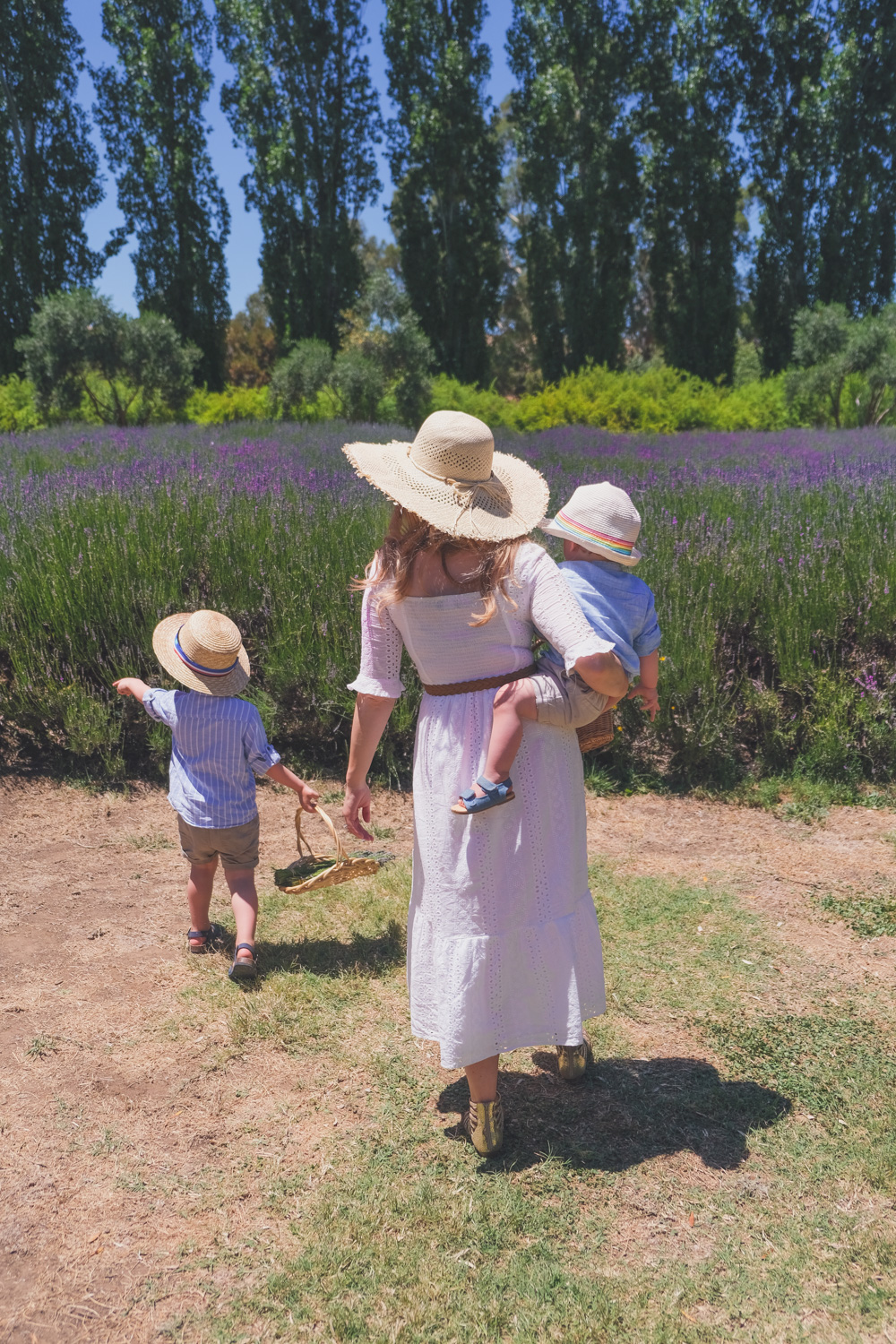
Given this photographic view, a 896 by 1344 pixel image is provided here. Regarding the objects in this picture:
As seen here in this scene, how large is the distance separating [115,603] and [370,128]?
23242 mm

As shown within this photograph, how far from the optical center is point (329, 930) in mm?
3621

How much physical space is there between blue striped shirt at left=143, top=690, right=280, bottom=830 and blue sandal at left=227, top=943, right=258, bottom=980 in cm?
41

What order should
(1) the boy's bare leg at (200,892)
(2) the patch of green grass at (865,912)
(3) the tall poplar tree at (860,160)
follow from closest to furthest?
(1) the boy's bare leg at (200,892), (2) the patch of green grass at (865,912), (3) the tall poplar tree at (860,160)

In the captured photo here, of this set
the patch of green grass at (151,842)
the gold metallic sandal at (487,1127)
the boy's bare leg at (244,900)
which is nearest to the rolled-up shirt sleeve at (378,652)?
the gold metallic sandal at (487,1127)

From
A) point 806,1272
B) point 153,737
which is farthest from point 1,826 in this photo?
point 806,1272

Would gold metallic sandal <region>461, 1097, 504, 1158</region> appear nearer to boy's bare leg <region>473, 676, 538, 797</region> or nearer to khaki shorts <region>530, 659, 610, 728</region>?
boy's bare leg <region>473, 676, 538, 797</region>

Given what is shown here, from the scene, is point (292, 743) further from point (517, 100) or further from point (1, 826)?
point (517, 100)

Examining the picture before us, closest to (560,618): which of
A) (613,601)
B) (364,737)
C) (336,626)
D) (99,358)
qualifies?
(613,601)

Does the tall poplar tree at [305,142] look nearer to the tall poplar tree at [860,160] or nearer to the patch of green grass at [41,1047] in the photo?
the tall poplar tree at [860,160]

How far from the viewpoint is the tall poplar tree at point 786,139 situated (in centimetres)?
2392

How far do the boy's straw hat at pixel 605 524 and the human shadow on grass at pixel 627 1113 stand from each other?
4.88 feet

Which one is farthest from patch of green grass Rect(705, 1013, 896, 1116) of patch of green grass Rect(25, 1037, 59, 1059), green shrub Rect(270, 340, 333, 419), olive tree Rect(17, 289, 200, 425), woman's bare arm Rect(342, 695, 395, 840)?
green shrub Rect(270, 340, 333, 419)

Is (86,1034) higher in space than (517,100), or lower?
lower

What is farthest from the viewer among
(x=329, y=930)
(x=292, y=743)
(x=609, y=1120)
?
(x=292, y=743)
